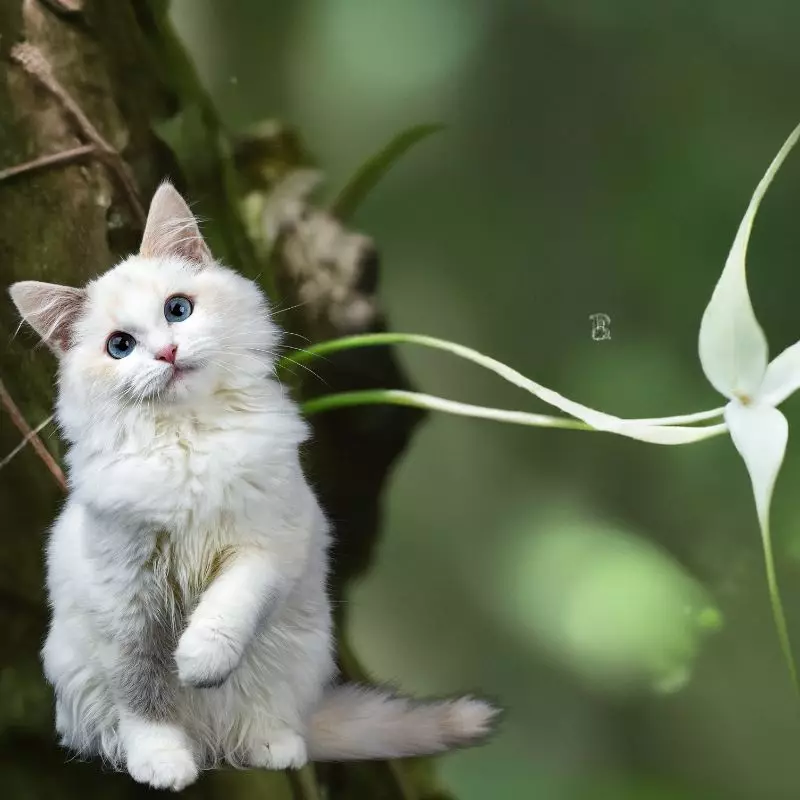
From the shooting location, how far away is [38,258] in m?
1.07

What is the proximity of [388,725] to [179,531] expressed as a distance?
36 cm

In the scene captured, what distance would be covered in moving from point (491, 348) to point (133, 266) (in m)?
0.45

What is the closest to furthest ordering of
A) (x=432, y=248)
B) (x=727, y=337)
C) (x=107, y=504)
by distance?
(x=107, y=504)
(x=727, y=337)
(x=432, y=248)

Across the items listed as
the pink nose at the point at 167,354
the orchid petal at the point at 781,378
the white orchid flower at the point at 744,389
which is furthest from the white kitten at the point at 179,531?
the orchid petal at the point at 781,378

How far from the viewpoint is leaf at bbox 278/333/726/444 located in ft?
3.39

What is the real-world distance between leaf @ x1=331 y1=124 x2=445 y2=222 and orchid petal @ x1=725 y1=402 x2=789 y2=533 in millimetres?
527

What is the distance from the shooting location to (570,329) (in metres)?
1.07

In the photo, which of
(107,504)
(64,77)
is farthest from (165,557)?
(64,77)

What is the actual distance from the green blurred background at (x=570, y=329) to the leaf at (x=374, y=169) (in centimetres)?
1

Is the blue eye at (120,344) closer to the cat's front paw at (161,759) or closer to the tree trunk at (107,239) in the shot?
the tree trunk at (107,239)

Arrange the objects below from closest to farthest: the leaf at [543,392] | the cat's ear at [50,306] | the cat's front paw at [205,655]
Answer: the cat's front paw at [205,655]
the cat's ear at [50,306]
the leaf at [543,392]

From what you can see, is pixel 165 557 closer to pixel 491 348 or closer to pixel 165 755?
pixel 165 755

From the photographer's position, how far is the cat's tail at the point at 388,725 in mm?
996

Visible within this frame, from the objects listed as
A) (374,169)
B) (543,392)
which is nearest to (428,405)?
(543,392)
